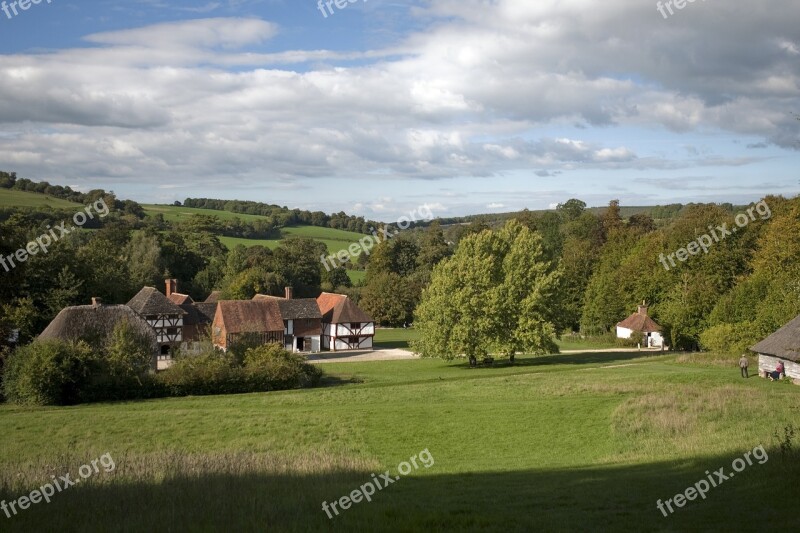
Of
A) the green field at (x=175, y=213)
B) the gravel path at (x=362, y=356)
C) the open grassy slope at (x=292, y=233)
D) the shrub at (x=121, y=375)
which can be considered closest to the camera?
the shrub at (x=121, y=375)

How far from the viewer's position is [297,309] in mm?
63750

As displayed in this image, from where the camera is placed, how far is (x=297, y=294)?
8588 cm

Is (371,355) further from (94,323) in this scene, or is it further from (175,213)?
(175,213)

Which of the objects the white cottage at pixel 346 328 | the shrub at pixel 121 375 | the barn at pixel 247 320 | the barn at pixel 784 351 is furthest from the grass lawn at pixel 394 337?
the barn at pixel 784 351

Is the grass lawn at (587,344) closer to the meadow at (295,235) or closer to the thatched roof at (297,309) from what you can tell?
the thatched roof at (297,309)

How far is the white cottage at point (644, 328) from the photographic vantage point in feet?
202

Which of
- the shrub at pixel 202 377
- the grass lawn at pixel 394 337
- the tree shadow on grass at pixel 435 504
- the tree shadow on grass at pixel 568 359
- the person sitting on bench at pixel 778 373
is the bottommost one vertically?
the grass lawn at pixel 394 337

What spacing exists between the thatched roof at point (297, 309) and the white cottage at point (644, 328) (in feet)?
92.7

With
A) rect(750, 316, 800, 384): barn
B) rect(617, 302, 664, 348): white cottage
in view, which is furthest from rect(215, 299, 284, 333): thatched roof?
rect(750, 316, 800, 384): barn

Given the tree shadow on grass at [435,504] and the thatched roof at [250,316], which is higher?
the tree shadow on grass at [435,504]

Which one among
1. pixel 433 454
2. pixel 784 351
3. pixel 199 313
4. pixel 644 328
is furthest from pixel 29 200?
pixel 784 351

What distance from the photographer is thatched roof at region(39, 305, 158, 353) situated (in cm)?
4075

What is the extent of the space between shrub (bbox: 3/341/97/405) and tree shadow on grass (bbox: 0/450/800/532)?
2172cm

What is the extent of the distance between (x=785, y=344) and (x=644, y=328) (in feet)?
93.9
